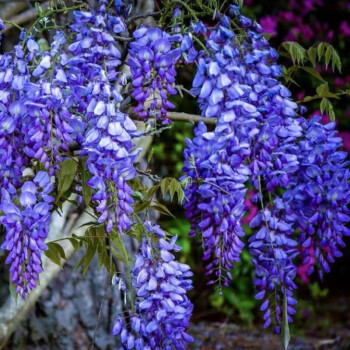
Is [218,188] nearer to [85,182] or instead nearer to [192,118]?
[85,182]

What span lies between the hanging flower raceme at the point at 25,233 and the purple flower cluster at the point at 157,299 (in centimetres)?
25

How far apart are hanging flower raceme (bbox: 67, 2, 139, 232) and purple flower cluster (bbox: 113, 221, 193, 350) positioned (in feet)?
0.39

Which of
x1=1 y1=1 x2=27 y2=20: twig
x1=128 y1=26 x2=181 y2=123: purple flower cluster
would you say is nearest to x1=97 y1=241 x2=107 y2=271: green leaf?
x1=128 y1=26 x2=181 y2=123: purple flower cluster

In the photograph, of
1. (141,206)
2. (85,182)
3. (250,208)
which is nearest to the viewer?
(85,182)

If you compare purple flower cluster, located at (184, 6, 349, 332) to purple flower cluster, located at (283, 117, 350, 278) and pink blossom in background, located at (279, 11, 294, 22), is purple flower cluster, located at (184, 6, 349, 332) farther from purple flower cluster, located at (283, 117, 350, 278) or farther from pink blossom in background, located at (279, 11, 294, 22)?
pink blossom in background, located at (279, 11, 294, 22)

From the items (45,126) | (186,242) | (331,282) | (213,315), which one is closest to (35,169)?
(45,126)

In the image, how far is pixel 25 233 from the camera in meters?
1.58

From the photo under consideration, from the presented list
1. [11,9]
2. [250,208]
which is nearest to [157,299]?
[11,9]

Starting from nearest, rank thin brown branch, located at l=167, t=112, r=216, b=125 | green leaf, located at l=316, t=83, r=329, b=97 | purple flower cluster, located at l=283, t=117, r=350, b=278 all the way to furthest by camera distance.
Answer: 1. purple flower cluster, located at l=283, t=117, r=350, b=278
2. green leaf, located at l=316, t=83, r=329, b=97
3. thin brown branch, located at l=167, t=112, r=216, b=125

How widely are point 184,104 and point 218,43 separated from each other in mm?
3003

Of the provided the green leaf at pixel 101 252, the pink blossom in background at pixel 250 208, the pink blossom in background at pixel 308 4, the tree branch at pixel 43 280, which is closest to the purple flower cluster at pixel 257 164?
the green leaf at pixel 101 252

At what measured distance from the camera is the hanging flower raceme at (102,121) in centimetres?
151

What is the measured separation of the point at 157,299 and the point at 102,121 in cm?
45

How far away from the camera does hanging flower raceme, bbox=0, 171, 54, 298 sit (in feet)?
5.13
